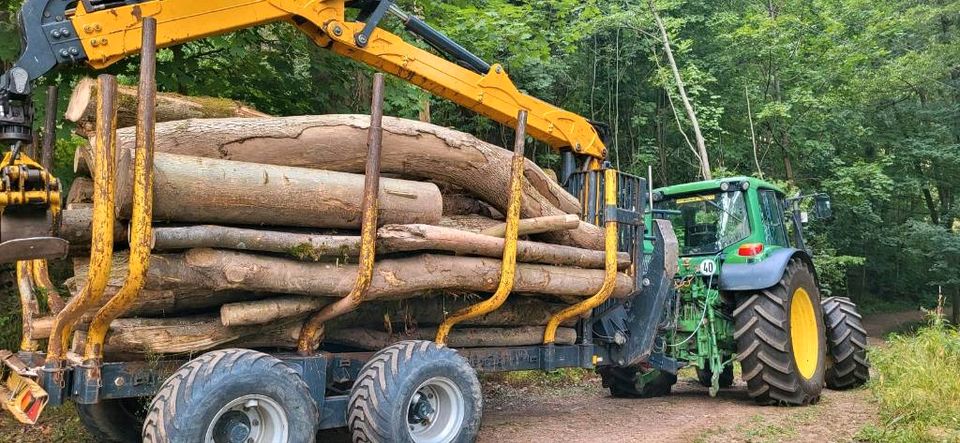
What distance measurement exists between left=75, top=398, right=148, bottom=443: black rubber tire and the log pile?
0.76m

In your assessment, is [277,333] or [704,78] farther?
[704,78]

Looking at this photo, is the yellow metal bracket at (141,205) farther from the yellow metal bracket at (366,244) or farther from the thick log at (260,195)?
the yellow metal bracket at (366,244)

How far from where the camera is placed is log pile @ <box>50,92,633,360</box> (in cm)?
384

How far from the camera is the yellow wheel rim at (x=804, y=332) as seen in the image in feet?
25.0

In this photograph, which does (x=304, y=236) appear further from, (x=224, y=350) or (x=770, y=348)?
(x=770, y=348)

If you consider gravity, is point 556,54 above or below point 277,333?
above

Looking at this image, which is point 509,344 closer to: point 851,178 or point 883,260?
point 851,178

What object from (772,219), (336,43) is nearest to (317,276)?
(336,43)

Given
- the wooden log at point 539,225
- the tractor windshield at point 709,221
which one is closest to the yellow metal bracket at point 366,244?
the wooden log at point 539,225

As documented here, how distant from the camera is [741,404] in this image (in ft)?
24.3

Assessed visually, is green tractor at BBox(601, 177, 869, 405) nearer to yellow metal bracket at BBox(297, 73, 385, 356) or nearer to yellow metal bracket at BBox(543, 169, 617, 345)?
yellow metal bracket at BBox(543, 169, 617, 345)

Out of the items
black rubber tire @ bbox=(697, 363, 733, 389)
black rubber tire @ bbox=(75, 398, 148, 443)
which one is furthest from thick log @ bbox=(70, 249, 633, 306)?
black rubber tire @ bbox=(697, 363, 733, 389)

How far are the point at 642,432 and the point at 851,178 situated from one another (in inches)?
623

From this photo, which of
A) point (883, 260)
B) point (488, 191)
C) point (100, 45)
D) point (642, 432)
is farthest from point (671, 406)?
point (883, 260)
